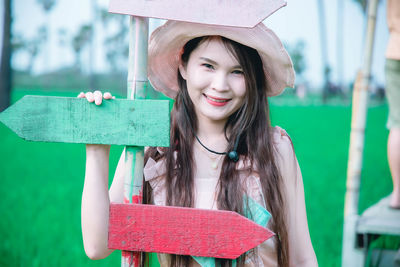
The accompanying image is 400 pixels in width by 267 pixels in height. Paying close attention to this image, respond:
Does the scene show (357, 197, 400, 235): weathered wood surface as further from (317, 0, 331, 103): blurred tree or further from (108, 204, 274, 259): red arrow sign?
(317, 0, 331, 103): blurred tree

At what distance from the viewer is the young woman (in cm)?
162

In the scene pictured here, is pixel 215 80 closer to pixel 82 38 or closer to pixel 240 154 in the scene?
pixel 240 154

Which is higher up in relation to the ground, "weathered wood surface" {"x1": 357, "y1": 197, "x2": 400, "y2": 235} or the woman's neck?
the woman's neck

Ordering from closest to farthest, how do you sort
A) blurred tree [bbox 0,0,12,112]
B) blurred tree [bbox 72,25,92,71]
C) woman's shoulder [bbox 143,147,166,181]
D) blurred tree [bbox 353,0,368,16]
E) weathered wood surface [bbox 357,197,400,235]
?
woman's shoulder [bbox 143,147,166,181] → weathered wood surface [bbox 357,197,400,235] → blurred tree [bbox 0,0,12,112] → blurred tree [bbox 353,0,368,16] → blurred tree [bbox 72,25,92,71]

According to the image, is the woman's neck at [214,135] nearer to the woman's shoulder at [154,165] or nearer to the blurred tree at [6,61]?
the woman's shoulder at [154,165]

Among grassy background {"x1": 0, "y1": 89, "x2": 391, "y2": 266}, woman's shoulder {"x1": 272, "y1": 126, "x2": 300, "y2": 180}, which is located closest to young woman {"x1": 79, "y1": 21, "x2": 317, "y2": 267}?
woman's shoulder {"x1": 272, "y1": 126, "x2": 300, "y2": 180}

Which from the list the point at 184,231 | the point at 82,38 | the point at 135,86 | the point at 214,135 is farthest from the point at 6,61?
the point at 184,231

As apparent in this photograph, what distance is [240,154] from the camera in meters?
1.75

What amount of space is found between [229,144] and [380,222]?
141 centimetres

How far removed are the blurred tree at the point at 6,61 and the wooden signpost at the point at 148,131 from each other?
9.29 metres

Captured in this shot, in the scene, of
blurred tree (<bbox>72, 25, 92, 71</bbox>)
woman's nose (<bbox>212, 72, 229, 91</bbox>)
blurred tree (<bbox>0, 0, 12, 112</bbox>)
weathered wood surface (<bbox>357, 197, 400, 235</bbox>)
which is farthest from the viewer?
blurred tree (<bbox>72, 25, 92, 71</bbox>)

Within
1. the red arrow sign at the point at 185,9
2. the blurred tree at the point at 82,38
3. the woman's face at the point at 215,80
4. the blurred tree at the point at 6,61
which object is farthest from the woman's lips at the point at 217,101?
the blurred tree at the point at 82,38

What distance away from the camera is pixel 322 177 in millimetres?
5773

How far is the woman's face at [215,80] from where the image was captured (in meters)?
1.61
